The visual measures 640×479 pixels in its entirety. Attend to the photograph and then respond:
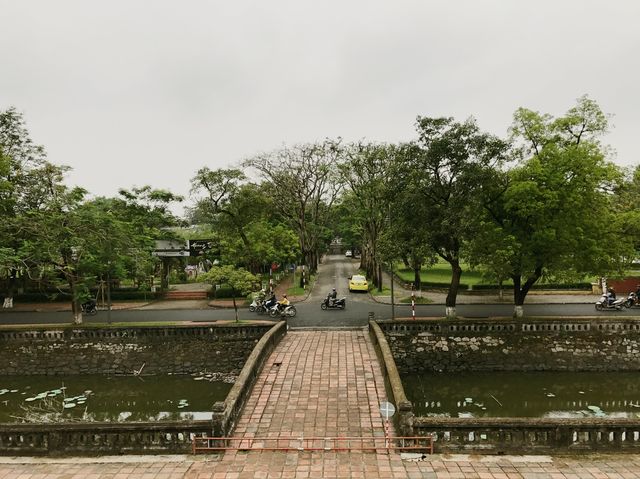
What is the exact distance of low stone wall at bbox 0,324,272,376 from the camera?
19125 millimetres

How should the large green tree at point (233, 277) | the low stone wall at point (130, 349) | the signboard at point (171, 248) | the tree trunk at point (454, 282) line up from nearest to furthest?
1. the low stone wall at point (130, 349)
2. the tree trunk at point (454, 282)
3. the large green tree at point (233, 277)
4. the signboard at point (171, 248)

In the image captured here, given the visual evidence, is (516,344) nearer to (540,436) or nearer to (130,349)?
(540,436)

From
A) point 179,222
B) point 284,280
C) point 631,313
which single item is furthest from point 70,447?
point 284,280

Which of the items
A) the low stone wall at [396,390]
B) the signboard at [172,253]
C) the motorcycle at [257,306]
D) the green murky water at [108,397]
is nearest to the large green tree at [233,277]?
Answer: the motorcycle at [257,306]

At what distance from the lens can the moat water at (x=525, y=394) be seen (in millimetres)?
15062

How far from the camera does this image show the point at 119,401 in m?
16.6

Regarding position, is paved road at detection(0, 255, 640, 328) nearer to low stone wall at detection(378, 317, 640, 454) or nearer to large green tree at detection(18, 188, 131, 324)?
low stone wall at detection(378, 317, 640, 454)

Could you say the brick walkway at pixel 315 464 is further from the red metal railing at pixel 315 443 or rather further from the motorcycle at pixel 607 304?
the motorcycle at pixel 607 304

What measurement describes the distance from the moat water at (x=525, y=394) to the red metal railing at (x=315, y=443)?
226 inches

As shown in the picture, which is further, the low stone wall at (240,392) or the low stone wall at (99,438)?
the low stone wall at (240,392)

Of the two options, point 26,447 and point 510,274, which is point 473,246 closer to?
point 510,274

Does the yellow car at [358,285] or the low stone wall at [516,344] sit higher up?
the yellow car at [358,285]

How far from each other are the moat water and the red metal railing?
5.73 metres

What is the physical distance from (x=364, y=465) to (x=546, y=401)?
9.98 m
